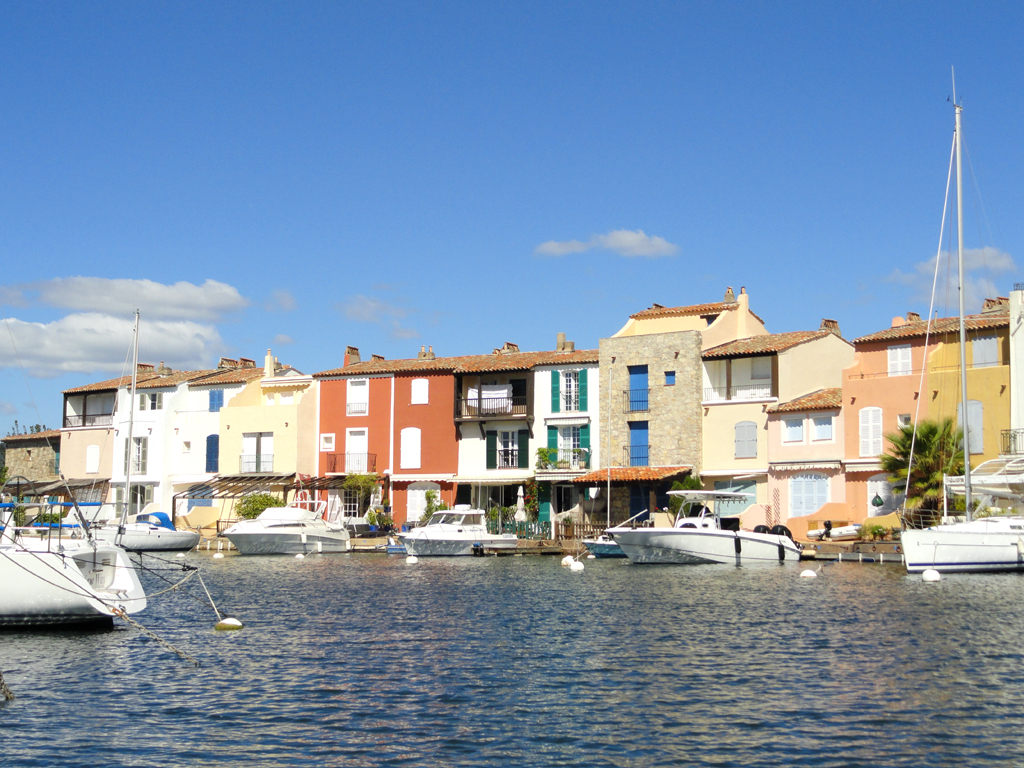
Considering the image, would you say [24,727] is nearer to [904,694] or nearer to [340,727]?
[340,727]

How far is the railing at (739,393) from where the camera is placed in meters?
57.4

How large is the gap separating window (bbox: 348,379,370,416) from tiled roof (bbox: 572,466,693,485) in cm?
1500

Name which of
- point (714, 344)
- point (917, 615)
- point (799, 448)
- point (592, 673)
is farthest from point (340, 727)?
point (714, 344)

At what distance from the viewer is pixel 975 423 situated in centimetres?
4894

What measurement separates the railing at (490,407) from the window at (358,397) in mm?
6250

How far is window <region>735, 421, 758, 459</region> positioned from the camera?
56688mm

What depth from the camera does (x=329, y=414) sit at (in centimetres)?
6800

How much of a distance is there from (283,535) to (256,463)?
12889 mm

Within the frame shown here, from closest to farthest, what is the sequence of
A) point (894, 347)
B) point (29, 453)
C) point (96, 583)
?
1. point (96, 583)
2. point (894, 347)
3. point (29, 453)

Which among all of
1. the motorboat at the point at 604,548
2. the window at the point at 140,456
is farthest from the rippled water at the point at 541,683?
the window at the point at 140,456

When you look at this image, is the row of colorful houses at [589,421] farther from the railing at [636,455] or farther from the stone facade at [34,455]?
the stone facade at [34,455]

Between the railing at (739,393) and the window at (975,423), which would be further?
the railing at (739,393)

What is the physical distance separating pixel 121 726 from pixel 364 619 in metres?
12.1

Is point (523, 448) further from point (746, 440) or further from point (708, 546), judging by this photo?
point (708, 546)
